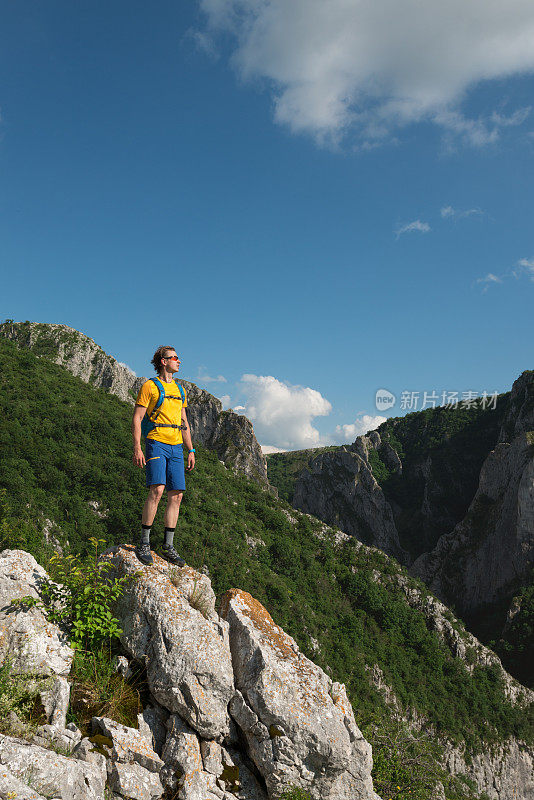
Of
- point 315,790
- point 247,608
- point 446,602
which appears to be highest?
point 247,608

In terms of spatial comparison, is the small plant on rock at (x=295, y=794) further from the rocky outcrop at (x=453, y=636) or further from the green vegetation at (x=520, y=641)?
the green vegetation at (x=520, y=641)

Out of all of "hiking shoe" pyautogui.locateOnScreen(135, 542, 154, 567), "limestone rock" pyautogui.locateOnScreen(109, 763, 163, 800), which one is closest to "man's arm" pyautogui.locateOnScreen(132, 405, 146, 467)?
"hiking shoe" pyautogui.locateOnScreen(135, 542, 154, 567)

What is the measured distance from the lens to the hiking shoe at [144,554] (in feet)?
21.3

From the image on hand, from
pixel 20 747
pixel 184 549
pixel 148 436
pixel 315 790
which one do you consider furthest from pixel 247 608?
pixel 184 549

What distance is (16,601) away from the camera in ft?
16.7

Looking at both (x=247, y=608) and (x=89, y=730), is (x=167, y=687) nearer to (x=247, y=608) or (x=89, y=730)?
(x=89, y=730)

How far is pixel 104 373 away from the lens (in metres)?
81.2

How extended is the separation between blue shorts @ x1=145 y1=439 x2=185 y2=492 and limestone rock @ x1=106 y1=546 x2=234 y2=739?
1.28 m

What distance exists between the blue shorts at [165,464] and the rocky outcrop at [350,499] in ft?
363

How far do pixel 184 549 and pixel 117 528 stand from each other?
548 centimetres

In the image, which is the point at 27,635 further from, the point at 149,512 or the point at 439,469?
the point at 439,469

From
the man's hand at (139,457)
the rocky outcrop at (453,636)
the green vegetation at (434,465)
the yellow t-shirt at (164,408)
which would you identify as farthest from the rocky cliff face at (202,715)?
the green vegetation at (434,465)

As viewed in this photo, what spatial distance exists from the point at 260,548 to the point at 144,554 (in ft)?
117

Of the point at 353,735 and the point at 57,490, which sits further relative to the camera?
the point at 57,490
